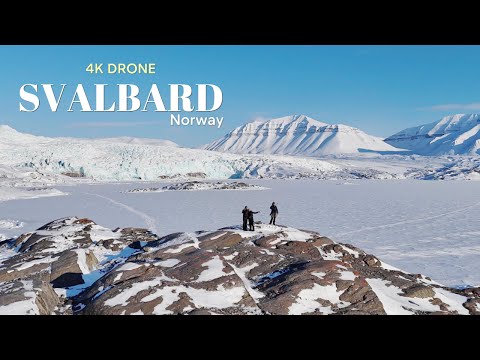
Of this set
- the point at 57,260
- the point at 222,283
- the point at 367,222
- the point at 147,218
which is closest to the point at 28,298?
A: the point at 57,260

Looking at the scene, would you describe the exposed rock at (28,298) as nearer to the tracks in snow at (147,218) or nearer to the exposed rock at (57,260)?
the exposed rock at (57,260)

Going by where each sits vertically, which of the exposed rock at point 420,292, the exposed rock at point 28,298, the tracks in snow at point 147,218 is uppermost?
the exposed rock at point 28,298

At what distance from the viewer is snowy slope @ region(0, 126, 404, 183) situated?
67812mm

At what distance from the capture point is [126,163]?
69750mm

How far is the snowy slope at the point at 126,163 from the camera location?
6781 centimetres

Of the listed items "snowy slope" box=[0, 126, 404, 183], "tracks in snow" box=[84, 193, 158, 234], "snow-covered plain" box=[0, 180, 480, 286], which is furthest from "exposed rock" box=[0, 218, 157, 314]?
"snowy slope" box=[0, 126, 404, 183]

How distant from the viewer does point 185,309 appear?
662cm

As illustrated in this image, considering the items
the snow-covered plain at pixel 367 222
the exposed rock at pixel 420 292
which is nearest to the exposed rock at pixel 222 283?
the exposed rock at pixel 420 292

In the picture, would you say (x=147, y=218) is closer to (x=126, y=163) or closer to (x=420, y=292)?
(x=420, y=292)

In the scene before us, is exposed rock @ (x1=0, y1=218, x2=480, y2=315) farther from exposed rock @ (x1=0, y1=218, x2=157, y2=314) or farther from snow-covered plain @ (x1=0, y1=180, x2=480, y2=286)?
snow-covered plain @ (x1=0, y1=180, x2=480, y2=286)
